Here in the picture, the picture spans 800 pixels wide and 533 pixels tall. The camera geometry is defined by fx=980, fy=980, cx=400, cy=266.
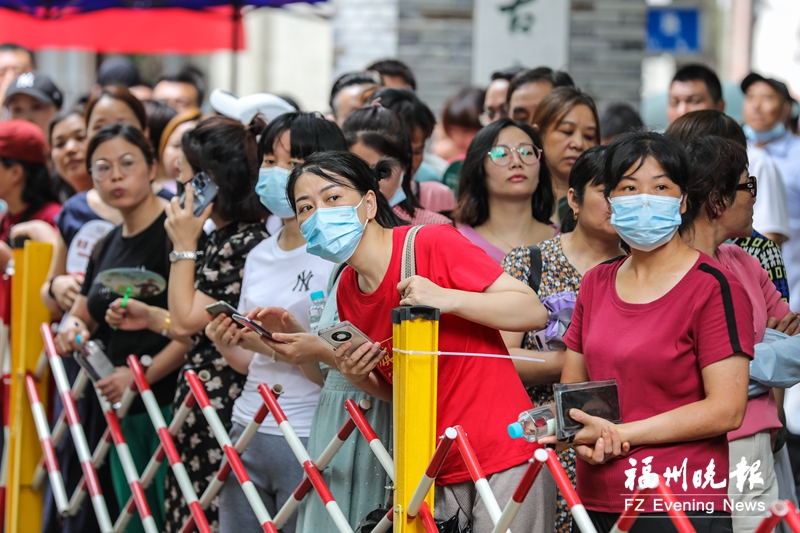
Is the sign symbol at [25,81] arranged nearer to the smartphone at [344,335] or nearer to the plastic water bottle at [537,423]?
the smartphone at [344,335]

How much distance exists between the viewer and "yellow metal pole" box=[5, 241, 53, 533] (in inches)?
180

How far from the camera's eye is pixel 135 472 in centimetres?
384

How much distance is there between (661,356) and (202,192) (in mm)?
1969

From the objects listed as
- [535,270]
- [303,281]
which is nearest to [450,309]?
[535,270]

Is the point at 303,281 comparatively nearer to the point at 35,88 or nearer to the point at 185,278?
the point at 185,278

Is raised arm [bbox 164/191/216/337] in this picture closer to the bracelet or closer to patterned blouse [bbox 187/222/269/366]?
patterned blouse [bbox 187/222/269/366]

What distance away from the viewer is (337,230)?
8.27 ft

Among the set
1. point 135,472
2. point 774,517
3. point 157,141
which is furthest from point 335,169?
point 157,141

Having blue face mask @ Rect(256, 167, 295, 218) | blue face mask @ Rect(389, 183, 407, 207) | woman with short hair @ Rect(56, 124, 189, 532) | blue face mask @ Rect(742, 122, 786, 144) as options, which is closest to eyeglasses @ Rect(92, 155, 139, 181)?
woman with short hair @ Rect(56, 124, 189, 532)

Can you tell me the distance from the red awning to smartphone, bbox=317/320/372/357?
20.8 feet

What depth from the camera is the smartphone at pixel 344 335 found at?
7.73 ft

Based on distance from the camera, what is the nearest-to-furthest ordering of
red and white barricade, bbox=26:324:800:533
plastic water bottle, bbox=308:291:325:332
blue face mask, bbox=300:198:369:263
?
red and white barricade, bbox=26:324:800:533
blue face mask, bbox=300:198:369:263
plastic water bottle, bbox=308:291:325:332

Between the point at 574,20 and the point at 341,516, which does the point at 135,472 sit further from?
the point at 574,20

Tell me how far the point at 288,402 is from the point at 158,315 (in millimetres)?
789
